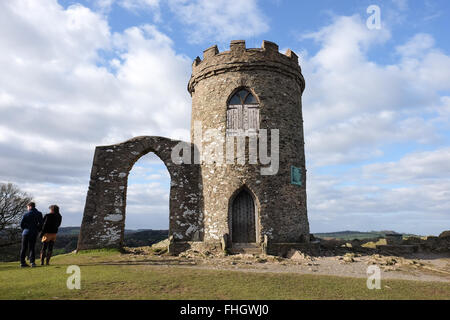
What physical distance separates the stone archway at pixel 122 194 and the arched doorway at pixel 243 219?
1590 mm

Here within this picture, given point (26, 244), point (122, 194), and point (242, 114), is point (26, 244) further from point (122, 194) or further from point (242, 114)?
point (242, 114)

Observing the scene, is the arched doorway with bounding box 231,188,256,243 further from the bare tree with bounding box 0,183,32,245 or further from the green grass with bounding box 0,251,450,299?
the bare tree with bounding box 0,183,32,245

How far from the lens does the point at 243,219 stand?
1242 centimetres

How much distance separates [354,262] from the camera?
10.4 metres

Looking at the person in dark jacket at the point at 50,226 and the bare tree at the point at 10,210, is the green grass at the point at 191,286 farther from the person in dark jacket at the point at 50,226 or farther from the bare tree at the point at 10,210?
the bare tree at the point at 10,210

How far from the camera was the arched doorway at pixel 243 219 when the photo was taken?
1232 cm

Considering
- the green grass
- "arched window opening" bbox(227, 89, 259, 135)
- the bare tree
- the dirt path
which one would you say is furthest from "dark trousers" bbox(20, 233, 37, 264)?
the bare tree

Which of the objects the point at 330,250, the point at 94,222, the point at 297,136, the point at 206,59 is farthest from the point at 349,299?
the point at 206,59

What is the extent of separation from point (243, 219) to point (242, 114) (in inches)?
195

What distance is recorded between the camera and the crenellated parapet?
13203 mm

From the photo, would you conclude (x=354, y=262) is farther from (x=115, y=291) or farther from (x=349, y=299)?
(x=115, y=291)

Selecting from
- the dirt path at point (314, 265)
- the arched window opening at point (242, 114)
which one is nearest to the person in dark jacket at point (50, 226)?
the dirt path at point (314, 265)
